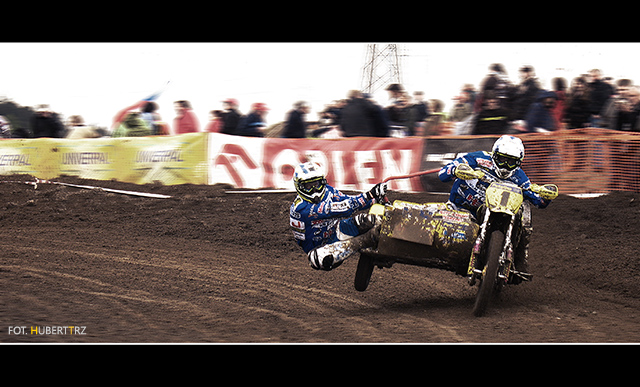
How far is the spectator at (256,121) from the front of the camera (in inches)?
515

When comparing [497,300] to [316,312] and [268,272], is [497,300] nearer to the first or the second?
[316,312]

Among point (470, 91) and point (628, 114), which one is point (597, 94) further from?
point (470, 91)

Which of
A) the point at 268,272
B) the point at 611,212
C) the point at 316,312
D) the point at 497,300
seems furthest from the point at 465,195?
the point at 611,212

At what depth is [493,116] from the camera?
11141mm

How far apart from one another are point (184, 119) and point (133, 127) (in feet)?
4.19

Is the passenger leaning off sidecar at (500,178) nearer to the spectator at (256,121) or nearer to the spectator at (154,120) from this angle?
the spectator at (256,121)

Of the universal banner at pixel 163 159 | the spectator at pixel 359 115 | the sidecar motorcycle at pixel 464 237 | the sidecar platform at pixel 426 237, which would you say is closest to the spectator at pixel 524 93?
the spectator at pixel 359 115

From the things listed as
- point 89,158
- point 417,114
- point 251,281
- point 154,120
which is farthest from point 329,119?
point 89,158

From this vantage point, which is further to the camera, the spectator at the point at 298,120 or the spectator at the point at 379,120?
the spectator at the point at 298,120

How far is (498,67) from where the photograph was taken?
36.3ft

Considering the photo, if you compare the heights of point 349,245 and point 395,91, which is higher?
point 395,91

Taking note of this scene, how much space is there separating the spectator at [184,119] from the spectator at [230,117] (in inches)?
25.6

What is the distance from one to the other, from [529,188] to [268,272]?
3839 millimetres

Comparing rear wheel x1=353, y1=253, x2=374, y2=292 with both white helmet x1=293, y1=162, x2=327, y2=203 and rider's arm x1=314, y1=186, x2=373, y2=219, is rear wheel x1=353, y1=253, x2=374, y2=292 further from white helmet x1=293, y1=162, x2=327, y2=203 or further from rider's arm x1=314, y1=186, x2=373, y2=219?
white helmet x1=293, y1=162, x2=327, y2=203
